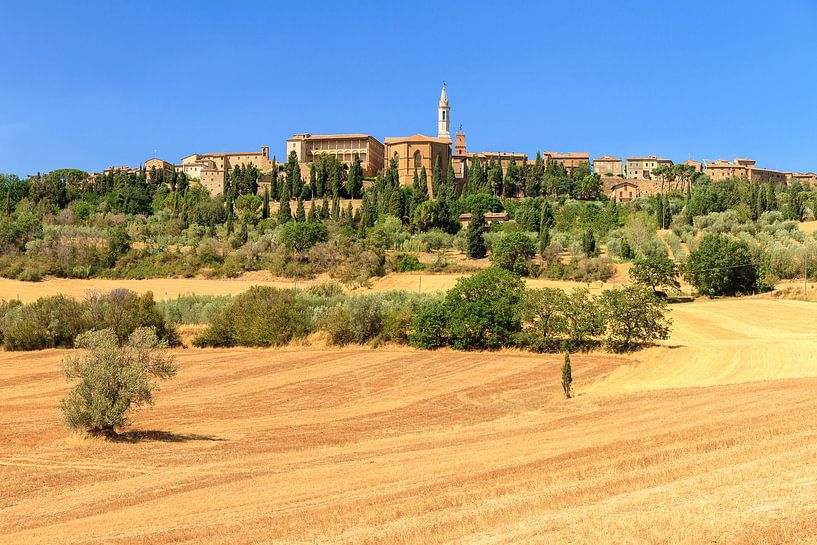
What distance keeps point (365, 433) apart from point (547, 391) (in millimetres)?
10448

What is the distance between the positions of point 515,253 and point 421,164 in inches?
2250

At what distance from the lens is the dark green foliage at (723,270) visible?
64.9m

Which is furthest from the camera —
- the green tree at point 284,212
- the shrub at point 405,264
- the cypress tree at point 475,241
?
the green tree at point 284,212

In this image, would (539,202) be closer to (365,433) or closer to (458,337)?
(458,337)

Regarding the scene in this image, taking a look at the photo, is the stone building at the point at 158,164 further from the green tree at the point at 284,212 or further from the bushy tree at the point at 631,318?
the bushy tree at the point at 631,318

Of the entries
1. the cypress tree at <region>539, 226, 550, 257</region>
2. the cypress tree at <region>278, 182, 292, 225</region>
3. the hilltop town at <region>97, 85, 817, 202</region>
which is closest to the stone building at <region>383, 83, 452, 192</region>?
the hilltop town at <region>97, 85, 817, 202</region>

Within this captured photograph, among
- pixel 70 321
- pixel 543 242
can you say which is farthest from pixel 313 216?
pixel 70 321

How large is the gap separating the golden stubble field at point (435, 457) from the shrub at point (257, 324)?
7.64 meters

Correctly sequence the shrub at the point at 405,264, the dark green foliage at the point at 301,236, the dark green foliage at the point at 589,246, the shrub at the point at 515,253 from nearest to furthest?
the shrub at the point at 515,253
the shrub at the point at 405,264
the dark green foliage at the point at 589,246
the dark green foliage at the point at 301,236

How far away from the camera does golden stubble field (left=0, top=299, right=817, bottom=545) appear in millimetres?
14102

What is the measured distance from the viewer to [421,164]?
431 ft

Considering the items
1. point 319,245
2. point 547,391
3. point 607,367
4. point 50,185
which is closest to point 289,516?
point 547,391

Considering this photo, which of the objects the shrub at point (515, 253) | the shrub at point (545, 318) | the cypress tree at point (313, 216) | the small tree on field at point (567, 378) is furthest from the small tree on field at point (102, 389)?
the cypress tree at point (313, 216)

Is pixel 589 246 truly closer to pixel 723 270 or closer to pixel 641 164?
pixel 723 270
